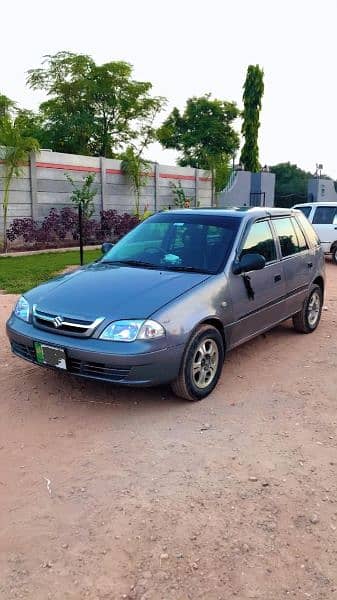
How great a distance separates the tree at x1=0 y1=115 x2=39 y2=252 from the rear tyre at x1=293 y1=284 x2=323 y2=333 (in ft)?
29.1

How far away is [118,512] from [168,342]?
4.30ft

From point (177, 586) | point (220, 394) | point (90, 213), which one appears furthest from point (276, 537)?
point (90, 213)

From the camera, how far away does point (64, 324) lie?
376 centimetres

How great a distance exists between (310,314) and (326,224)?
7.09 m

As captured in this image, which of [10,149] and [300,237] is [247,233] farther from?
[10,149]

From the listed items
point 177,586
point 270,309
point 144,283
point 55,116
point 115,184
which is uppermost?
point 55,116

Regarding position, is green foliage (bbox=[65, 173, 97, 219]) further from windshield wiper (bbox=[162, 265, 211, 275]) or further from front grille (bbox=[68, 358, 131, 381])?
front grille (bbox=[68, 358, 131, 381])

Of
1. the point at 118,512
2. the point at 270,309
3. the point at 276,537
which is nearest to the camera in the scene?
the point at 276,537

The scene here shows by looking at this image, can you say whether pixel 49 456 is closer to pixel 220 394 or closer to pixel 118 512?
pixel 118 512

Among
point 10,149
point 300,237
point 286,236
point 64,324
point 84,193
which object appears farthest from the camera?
point 84,193

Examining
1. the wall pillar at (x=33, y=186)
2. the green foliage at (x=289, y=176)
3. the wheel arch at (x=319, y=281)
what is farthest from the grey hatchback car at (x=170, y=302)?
the green foliage at (x=289, y=176)

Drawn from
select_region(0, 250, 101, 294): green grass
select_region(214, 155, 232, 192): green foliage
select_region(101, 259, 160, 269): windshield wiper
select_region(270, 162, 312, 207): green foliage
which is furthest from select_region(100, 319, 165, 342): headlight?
select_region(270, 162, 312, 207): green foliage

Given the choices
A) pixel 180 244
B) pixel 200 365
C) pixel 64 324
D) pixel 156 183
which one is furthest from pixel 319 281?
pixel 156 183

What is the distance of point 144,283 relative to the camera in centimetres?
411
